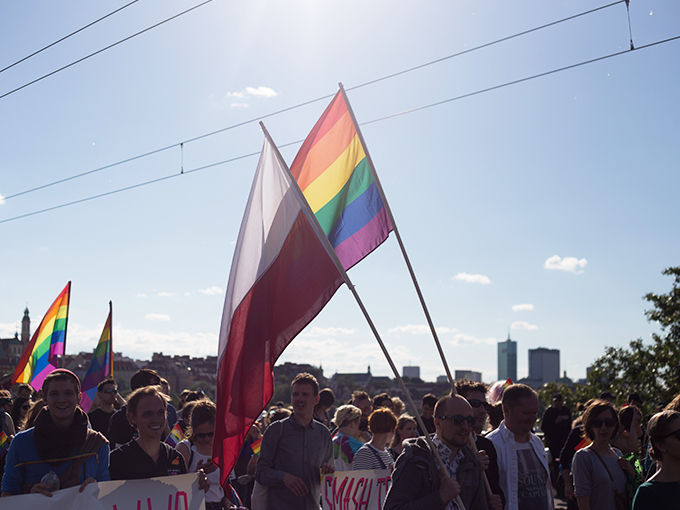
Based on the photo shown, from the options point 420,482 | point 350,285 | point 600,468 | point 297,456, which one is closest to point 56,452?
point 297,456

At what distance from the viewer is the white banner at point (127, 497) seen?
3752mm

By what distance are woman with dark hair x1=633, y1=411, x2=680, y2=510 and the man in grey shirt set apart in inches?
91.2

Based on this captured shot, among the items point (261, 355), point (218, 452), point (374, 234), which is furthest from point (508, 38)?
point (218, 452)

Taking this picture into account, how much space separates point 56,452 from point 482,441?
2829 millimetres

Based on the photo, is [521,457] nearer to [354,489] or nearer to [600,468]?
[600,468]

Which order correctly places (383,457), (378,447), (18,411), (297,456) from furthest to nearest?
(18,411) < (378,447) < (383,457) < (297,456)

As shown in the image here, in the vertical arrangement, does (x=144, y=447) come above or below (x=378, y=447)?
above

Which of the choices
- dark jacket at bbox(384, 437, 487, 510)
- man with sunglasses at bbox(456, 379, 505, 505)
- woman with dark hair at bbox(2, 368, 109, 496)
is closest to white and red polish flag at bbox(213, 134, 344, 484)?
woman with dark hair at bbox(2, 368, 109, 496)

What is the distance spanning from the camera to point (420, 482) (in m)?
3.36

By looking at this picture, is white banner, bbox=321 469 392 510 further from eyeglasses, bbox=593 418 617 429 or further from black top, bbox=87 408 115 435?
black top, bbox=87 408 115 435

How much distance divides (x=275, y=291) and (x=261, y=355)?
465 millimetres

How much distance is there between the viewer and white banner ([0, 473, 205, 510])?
3752 millimetres

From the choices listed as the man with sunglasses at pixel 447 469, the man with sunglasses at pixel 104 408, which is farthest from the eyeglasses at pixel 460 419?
the man with sunglasses at pixel 104 408

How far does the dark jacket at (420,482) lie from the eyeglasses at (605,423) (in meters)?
1.87
